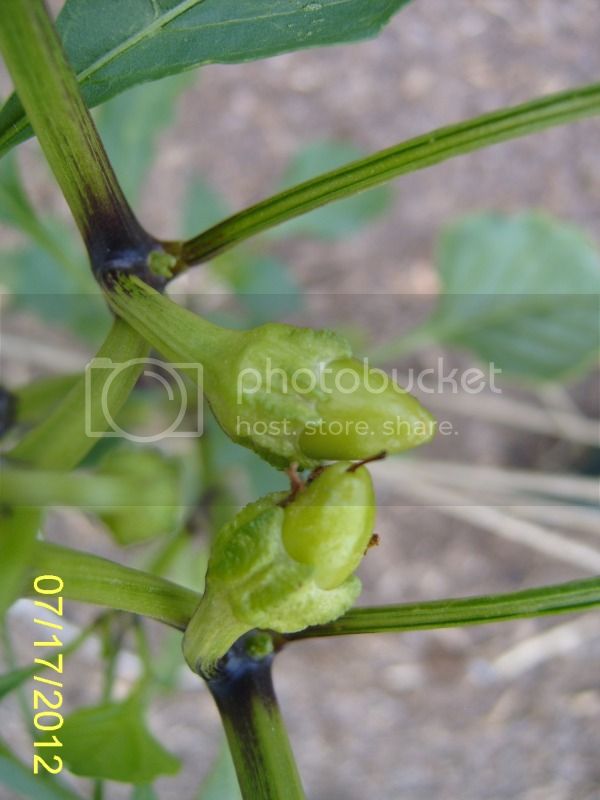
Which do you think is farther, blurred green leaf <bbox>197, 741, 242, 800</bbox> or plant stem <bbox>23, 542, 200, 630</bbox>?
blurred green leaf <bbox>197, 741, 242, 800</bbox>

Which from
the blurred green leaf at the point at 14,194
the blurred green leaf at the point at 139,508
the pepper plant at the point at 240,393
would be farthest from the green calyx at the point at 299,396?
the blurred green leaf at the point at 14,194

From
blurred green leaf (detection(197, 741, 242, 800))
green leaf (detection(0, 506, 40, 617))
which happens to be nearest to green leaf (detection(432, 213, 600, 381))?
blurred green leaf (detection(197, 741, 242, 800))

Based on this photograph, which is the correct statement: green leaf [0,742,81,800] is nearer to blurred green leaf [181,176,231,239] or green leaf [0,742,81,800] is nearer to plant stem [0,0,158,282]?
plant stem [0,0,158,282]

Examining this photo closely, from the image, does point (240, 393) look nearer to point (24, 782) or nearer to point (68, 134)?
point (68, 134)

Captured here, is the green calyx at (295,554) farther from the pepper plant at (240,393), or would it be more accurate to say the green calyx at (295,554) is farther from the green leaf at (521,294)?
the green leaf at (521,294)

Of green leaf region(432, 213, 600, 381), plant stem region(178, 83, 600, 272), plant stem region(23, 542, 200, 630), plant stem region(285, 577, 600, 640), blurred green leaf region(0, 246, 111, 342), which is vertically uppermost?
blurred green leaf region(0, 246, 111, 342)

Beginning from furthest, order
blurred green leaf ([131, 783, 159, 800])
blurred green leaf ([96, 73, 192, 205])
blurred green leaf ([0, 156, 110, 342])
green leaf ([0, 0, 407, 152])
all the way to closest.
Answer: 1. blurred green leaf ([0, 156, 110, 342])
2. blurred green leaf ([96, 73, 192, 205])
3. blurred green leaf ([131, 783, 159, 800])
4. green leaf ([0, 0, 407, 152])

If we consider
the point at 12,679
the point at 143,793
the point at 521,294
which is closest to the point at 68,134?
the point at 12,679
